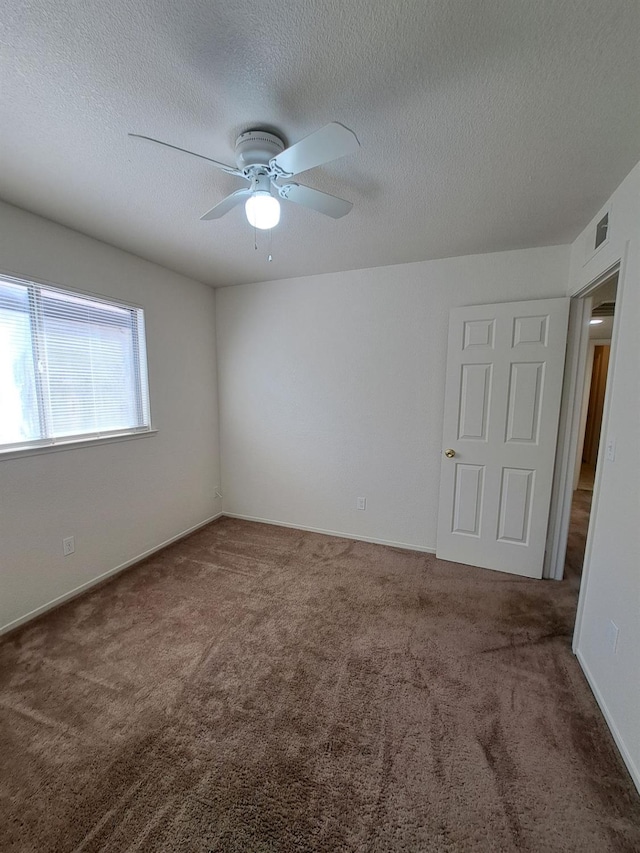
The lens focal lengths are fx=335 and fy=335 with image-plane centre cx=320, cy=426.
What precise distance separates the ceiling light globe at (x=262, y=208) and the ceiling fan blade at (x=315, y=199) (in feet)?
0.31

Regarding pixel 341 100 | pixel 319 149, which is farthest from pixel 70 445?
pixel 341 100

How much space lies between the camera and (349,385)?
10.2 feet

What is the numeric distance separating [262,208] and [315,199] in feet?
0.83

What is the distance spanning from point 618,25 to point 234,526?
3839 mm

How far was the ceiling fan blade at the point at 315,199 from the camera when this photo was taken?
1447mm

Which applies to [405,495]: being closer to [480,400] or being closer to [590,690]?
[480,400]

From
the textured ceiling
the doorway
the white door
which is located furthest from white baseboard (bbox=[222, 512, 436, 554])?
the textured ceiling

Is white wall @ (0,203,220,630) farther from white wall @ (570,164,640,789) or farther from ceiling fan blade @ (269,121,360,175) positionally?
white wall @ (570,164,640,789)

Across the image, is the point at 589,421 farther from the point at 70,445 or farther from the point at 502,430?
the point at 70,445

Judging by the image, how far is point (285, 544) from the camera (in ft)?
10.3

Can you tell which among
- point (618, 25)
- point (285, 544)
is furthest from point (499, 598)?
point (618, 25)

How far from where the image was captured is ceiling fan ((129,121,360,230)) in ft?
3.89

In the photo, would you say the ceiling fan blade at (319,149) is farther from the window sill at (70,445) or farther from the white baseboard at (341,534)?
the white baseboard at (341,534)

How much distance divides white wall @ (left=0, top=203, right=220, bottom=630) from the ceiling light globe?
1585 millimetres
